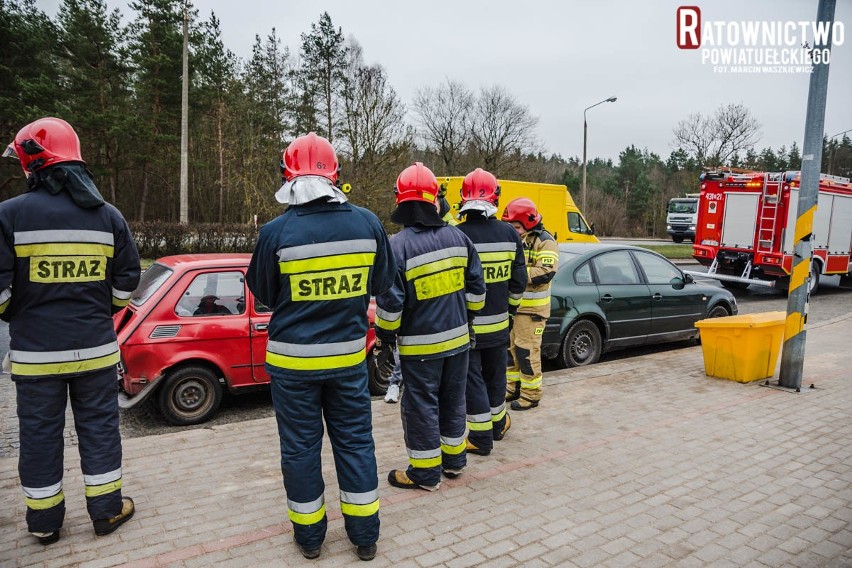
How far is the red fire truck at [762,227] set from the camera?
1398 centimetres

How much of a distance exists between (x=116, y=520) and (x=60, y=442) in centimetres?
56

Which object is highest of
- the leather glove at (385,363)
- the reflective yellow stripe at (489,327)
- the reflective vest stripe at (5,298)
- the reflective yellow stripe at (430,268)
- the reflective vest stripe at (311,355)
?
the reflective yellow stripe at (430,268)

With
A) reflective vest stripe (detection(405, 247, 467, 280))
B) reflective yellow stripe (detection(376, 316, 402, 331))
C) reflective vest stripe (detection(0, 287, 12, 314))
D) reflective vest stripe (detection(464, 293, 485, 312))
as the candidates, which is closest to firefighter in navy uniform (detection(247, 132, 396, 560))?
reflective yellow stripe (detection(376, 316, 402, 331))

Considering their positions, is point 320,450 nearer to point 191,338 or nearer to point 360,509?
point 360,509

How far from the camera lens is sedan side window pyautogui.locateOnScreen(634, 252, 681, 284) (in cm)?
809

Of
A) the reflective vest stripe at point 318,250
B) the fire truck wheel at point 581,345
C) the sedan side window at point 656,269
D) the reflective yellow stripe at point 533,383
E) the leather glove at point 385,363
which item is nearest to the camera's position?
the reflective vest stripe at point 318,250

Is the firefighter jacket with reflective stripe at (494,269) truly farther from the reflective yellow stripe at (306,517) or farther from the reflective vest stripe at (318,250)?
the reflective yellow stripe at (306,517)

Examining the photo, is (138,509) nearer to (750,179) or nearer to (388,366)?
(388,366)

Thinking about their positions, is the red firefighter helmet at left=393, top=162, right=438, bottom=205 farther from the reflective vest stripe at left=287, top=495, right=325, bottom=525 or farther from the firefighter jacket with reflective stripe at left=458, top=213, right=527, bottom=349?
the reflective vest stripe at left=287, top=495, right=325, bottom=525

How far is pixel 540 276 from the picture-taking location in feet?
17.8

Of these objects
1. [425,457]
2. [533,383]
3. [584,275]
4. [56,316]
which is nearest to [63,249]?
[56,316]

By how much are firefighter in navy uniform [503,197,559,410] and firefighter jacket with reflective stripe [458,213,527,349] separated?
0.84 m

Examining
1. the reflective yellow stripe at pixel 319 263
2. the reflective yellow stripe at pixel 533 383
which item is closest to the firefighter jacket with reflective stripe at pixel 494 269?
the reflective yellow stripe at pixel 533 383

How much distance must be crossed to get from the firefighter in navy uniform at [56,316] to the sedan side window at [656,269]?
270 inches
